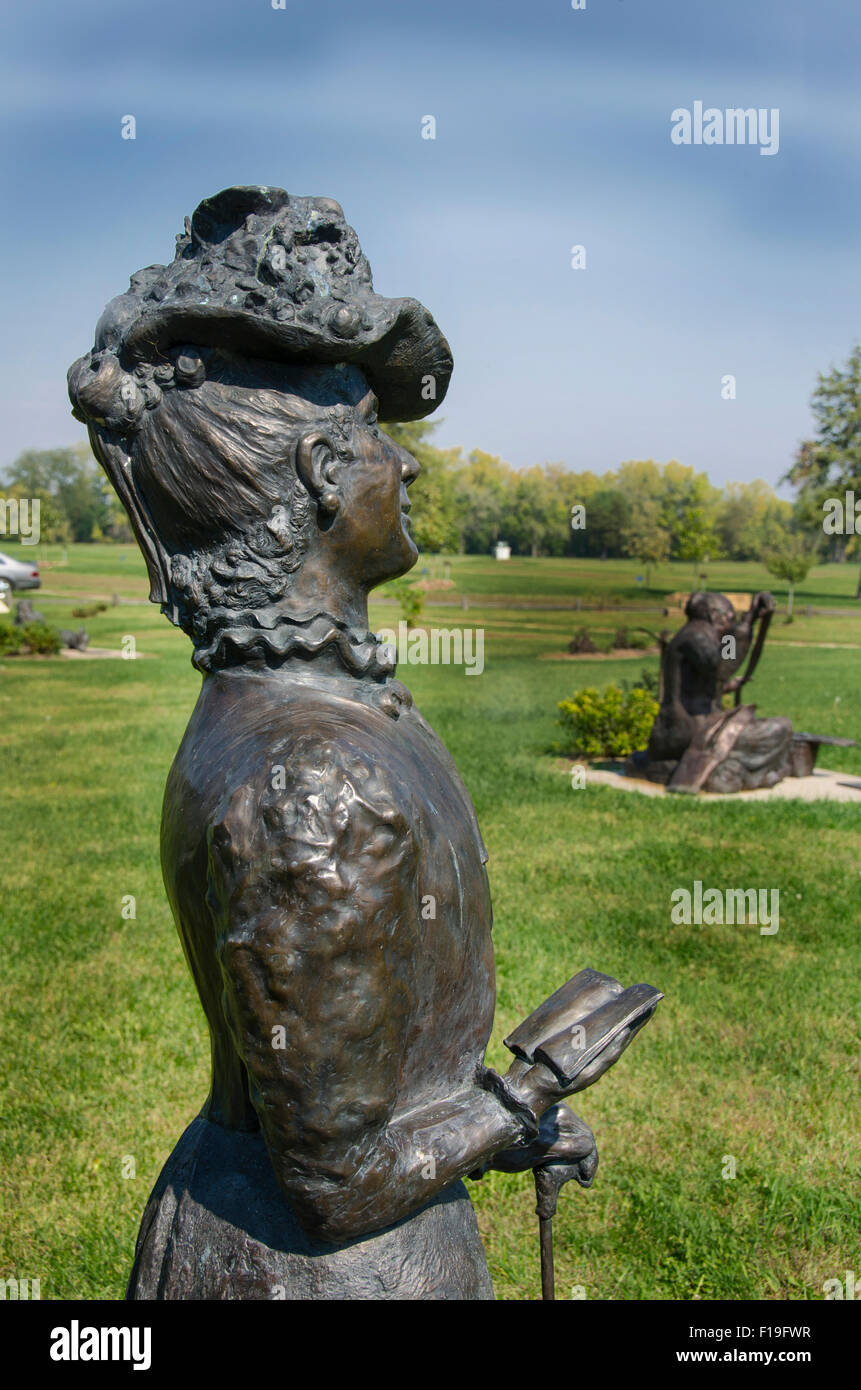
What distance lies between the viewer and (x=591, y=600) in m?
33.9

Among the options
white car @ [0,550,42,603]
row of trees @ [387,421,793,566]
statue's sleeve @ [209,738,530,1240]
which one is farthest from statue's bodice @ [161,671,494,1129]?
white car @ [0,550,42,603]

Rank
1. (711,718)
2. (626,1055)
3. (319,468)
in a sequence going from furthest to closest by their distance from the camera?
(711,718), (626,1055), (319,468)

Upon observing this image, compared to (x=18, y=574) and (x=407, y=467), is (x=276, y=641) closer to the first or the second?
(x=407, y=467)

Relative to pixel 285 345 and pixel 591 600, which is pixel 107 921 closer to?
pixel 285 345

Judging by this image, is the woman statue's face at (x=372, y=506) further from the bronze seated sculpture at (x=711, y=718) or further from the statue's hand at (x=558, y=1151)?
the bronze seated sculpture at (x=711, y=718)

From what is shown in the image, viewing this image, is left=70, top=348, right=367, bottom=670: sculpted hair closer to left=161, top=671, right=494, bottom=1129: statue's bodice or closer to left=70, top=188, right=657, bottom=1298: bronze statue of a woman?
left=70, top=188, right=657, bottom=1298: bronze statue of a woman

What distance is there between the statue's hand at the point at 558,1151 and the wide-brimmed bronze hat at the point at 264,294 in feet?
4.81

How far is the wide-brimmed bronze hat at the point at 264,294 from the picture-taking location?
1.78 meters

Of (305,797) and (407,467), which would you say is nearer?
(305,797)

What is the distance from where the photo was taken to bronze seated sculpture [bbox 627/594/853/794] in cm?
1138

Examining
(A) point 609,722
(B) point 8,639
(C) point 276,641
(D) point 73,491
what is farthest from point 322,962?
Result: (D) point 73,491

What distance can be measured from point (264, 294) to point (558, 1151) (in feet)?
5.37

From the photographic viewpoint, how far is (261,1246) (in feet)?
6.02
